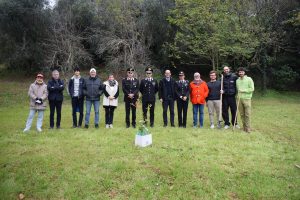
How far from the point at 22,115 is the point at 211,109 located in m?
9.57

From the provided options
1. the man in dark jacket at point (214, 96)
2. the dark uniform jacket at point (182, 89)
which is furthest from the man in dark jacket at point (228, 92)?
the dark uniform jacket at point (182, 89)

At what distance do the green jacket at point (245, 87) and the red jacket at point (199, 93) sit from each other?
1.19 meters

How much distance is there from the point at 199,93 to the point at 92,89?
3786 mm

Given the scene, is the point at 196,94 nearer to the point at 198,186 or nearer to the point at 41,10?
the point at 198,186

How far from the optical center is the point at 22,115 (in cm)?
1507

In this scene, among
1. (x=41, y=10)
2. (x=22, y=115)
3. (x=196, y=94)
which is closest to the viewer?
(x=196, y=94)

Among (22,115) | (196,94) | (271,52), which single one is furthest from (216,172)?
(271,52)

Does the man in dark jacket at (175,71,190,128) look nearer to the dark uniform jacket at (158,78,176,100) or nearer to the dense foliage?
the dark uniform jacket at (158,78,176,100)

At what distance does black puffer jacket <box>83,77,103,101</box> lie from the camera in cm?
1023

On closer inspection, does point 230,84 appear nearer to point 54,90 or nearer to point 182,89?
point 182,89

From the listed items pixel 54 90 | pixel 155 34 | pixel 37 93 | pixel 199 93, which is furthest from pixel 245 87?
pixel 155 34

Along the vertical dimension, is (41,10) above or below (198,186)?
above

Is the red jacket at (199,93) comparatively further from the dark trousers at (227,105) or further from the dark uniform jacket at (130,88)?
the dark uniform jacket at (130,88)

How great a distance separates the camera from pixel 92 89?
1025 cm
